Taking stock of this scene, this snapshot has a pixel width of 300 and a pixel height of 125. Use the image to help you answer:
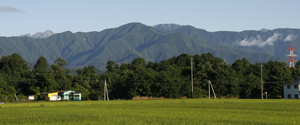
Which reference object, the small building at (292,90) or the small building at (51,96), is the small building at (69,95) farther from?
the small building at (292,90)

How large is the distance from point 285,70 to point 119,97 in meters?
39.9

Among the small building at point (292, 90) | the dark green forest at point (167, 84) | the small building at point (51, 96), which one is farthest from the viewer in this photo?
the small building at point (51, 96)

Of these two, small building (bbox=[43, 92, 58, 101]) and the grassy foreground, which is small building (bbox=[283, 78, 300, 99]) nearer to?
the grassy foreground

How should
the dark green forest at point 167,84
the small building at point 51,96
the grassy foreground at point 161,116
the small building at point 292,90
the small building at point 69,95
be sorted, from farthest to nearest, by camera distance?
the small building at point 69,95, the small building at point 51,96, the small building at point 292,90, the dark green forest at point 167,84, the grassy foreground at point 161,116

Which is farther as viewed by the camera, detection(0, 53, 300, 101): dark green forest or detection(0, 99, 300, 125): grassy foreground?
detection(0, 53, 300, 101): dark green forest

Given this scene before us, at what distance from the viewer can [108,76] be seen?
89000 millimetres

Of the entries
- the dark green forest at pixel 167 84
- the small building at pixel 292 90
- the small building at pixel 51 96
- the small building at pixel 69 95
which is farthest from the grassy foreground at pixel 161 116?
the small building at pixel 69 95

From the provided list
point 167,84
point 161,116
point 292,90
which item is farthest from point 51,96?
point 161,116

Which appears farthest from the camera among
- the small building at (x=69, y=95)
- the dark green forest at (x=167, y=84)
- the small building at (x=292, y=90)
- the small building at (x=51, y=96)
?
the small building at (x=69, y=95)

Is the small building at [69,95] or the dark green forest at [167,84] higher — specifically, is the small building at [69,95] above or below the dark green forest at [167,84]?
below

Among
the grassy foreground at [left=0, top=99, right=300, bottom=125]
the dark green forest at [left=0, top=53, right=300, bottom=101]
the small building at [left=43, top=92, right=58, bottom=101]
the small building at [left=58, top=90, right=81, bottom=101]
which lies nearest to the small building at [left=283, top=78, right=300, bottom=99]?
the dark green forest at [left=0, top=53, right=300, bottom=101]

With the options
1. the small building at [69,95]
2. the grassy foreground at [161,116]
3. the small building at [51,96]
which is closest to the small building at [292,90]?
the grassy foreground at [161,116]

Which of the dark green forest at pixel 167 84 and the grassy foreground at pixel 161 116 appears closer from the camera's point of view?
the grassy foreground at pixel 161 116

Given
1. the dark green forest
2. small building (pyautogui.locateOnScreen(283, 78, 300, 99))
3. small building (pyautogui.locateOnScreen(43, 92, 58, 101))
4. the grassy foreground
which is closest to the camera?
the grassy foreground
